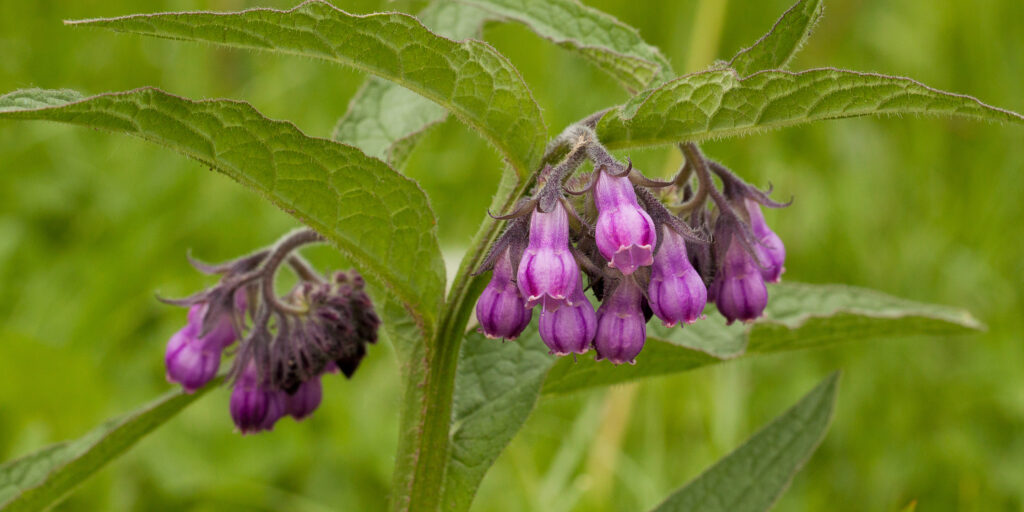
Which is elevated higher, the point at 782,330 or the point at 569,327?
the point at 782,330

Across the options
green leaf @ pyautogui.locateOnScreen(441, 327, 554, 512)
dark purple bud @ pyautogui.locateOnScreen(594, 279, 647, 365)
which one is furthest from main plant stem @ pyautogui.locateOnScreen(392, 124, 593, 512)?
dark purple bud @ pyautogui.locateOnScreen(594, 279, 647, 365)

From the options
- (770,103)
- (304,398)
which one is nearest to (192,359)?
(304,398)

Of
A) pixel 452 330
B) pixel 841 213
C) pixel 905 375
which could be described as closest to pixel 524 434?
pixel 905 375

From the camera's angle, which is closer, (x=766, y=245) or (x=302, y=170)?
(x=302, y=170)

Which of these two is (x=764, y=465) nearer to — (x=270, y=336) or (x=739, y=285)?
(x=739, y=285)

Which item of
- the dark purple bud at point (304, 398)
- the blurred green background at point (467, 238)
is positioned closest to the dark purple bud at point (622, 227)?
the dark purple bud at point (304, 398)

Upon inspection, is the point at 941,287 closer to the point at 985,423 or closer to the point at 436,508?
the point at 985,423

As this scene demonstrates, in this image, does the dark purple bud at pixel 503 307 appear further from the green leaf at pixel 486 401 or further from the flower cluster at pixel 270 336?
the flower cluster at pixel 270 336
